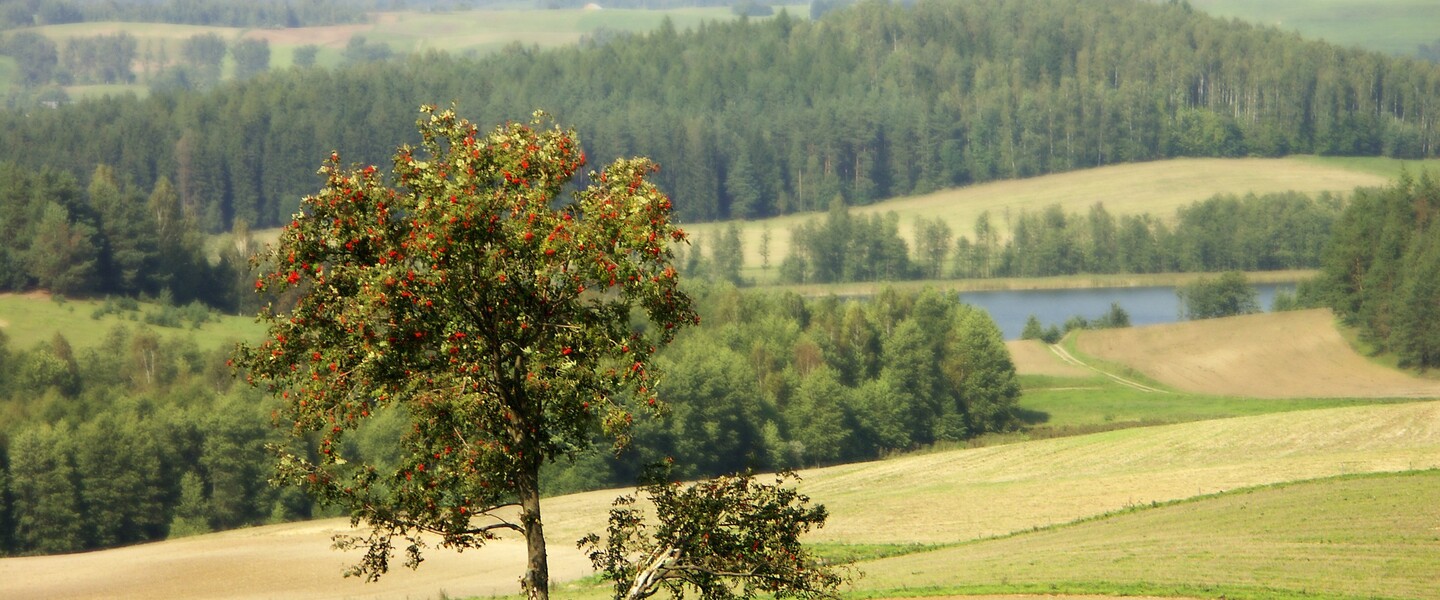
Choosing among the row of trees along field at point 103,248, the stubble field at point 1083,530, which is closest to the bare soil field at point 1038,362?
the stubble field at point 1083,530

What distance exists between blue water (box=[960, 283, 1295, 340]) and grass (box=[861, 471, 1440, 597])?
298 ft

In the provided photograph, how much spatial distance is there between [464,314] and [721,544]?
4470 millimetres

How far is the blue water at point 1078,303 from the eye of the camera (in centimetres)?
14400

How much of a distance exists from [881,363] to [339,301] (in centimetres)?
8703

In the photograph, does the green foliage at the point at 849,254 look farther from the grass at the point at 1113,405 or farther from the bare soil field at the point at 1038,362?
the grass at the point at 1113,405

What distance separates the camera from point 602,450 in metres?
83.2

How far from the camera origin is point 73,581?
49.3 meters

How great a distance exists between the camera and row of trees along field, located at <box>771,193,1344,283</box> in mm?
170000

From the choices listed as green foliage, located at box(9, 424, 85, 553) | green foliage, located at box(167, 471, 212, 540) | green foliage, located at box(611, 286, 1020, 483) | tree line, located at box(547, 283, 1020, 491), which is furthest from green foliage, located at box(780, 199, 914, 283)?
green foliage, located at box(9, 424, 85, 553)

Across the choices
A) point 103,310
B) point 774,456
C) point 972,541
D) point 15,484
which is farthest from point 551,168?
point 103,310

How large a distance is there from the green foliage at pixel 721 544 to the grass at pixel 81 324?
8346 centimetres

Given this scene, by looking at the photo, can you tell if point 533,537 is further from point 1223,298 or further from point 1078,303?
point 1078,303

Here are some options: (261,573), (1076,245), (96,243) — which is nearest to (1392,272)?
(1076,245)

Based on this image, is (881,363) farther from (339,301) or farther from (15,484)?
(339,301)
